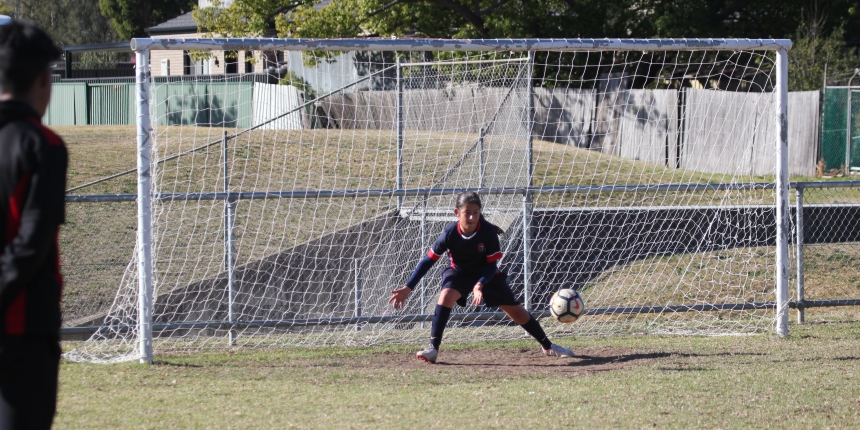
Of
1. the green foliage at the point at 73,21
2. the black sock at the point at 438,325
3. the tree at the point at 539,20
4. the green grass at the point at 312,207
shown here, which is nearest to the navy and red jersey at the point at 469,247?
the black sock at the point at 438,325

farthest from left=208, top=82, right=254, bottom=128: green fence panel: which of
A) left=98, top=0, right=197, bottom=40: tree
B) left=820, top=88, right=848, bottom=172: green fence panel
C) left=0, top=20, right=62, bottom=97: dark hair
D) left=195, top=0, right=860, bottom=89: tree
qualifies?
left=98, top=0, right=197, bottom=40: tree

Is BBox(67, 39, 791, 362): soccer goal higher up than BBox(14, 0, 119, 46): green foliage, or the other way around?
BBox(14, 0, 119, 46): green foliage

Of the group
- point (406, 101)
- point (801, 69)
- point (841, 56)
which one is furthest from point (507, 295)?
point (841, 56)

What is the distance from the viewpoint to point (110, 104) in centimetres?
3033

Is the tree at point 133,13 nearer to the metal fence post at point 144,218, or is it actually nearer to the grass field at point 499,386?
the metal fence post at point 144,218

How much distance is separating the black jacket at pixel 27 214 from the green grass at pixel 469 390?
2.43 m

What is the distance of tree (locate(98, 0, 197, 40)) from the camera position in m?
52.5

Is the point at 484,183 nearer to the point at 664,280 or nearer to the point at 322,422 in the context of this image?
the point at 664,280

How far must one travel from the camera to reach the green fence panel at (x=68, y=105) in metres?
30.8

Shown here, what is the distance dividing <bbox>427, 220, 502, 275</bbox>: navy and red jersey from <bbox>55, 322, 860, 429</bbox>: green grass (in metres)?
0.90

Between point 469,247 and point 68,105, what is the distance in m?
27.7

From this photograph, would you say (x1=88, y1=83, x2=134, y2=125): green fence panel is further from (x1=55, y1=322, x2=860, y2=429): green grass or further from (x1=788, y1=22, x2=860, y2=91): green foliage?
(x1=55, y1=322, x2=860, y2=429): green grass

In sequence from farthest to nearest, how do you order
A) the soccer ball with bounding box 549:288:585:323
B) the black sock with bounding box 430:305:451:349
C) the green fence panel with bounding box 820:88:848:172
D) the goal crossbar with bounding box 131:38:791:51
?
1. the green fence panel with bounding box 820:88:848:172
2. the soccer ball with bounding box 549:288:585:323
3. the black sock with bounding box 430:305:451:349
4. the goal crossbar with bounding box 131:38:791:51

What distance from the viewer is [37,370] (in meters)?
3.05
